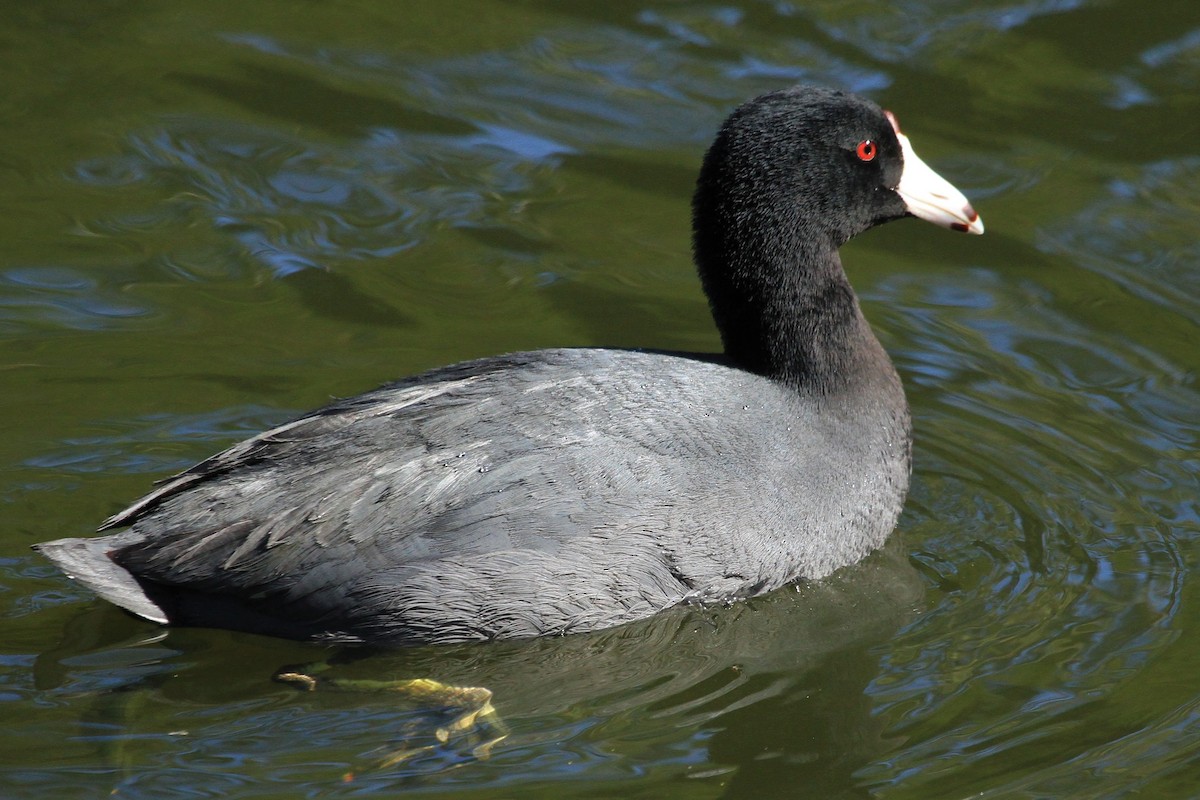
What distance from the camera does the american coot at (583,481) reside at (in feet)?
15.9

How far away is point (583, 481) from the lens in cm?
491

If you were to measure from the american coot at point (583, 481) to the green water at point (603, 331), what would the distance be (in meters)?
0.24

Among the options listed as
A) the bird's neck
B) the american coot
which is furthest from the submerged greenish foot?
the bird's neck

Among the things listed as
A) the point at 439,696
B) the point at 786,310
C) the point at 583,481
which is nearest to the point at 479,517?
the point at 583,481

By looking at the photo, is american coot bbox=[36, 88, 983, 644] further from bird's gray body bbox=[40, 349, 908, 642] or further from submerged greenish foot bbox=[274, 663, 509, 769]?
submerged greenish foot bbox=[274, 663, 509, 769]

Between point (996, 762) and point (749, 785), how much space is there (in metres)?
0.71

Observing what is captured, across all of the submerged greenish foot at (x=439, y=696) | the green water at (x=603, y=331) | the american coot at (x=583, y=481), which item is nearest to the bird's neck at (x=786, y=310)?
the american coot at (x=583, y=481)

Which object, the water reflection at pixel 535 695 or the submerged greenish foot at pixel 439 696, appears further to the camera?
the submerged greenish foot at pixel 439 696

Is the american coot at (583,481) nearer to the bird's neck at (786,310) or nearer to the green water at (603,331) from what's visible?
the bird's neck at (786,310)

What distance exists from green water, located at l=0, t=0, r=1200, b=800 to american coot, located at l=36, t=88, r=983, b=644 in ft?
0.77

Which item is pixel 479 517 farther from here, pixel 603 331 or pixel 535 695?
pixel 603 331

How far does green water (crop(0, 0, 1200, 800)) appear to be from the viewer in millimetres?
4684

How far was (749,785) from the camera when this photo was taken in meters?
4.55

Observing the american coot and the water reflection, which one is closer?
the water reflection
